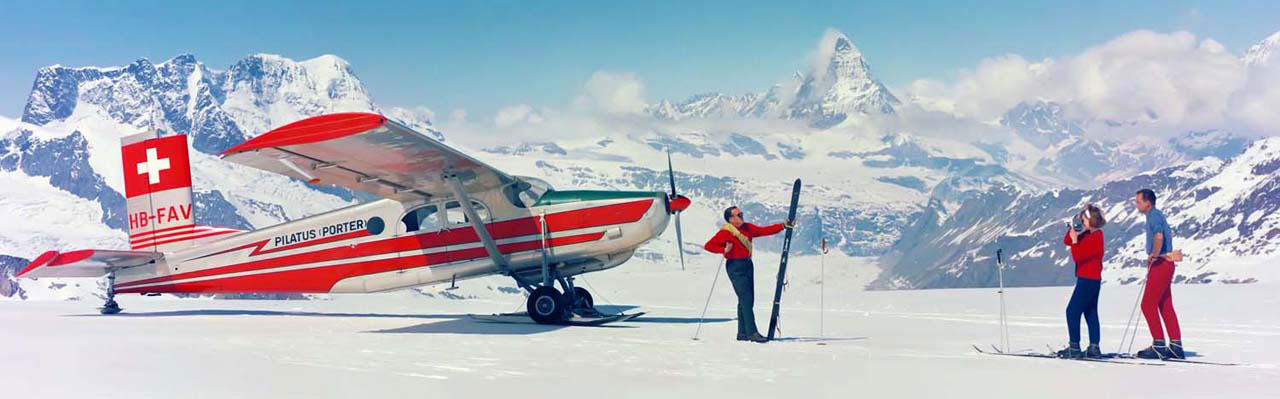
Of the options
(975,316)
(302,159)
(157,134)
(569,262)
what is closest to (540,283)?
(569,262)

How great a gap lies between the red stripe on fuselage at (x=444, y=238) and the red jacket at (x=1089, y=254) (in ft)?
22.2

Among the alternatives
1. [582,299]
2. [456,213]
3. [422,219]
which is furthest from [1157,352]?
[422,219]

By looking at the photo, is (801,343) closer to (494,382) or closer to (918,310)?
(494,382)

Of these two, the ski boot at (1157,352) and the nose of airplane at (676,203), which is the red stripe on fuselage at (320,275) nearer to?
the nose of airplane at (676,203)

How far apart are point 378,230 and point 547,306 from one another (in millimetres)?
3616

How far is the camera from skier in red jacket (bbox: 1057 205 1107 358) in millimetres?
8969

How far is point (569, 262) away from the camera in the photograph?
1521 centimetres

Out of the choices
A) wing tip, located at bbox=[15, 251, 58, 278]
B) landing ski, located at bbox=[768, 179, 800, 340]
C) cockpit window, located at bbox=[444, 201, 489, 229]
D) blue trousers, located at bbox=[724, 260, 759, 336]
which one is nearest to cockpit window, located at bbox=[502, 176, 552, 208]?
cockpit window, located at bbox=[444, 201, 489, 229]

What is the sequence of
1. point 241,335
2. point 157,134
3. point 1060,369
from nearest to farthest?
point 1060,369 → point 241,335 → point 157,134

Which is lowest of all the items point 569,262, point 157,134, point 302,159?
point 569,262

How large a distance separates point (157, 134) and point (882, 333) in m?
15.1

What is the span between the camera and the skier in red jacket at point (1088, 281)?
8.97 metres

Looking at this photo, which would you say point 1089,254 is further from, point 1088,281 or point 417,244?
point 417,244

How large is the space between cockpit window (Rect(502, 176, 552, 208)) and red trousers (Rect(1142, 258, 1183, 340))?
29.3 ft
